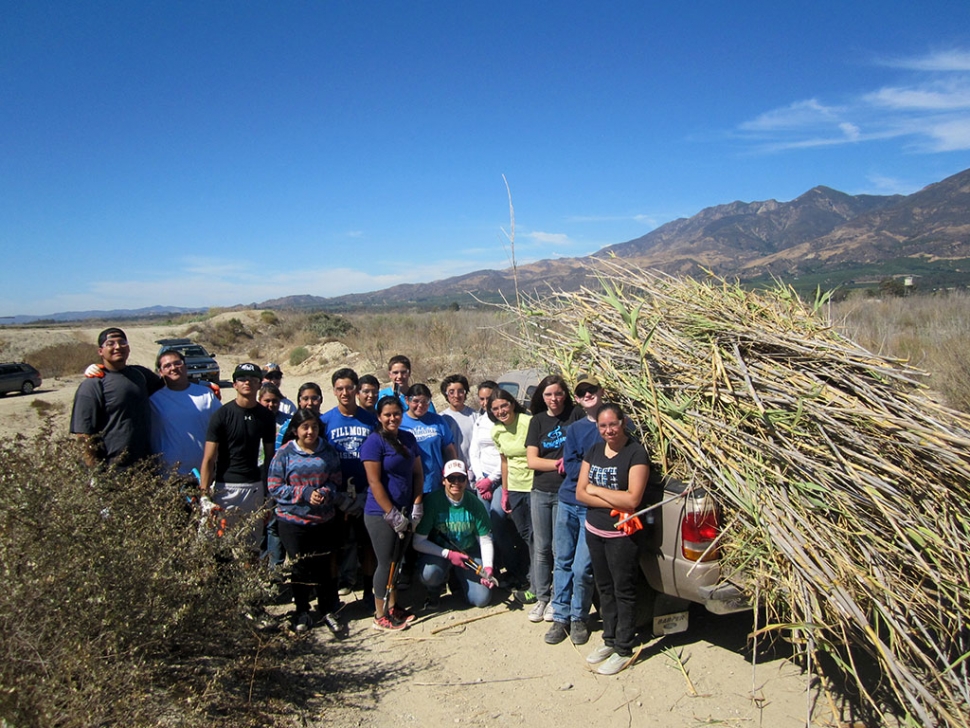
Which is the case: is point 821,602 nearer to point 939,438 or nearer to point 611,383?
point 939,438

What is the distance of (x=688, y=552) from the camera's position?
3334mm

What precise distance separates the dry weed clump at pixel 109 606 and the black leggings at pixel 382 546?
1.16 metres

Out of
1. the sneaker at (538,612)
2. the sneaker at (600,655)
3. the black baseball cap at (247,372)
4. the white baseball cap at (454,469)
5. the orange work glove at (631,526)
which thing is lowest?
the sneaker at (538,612)

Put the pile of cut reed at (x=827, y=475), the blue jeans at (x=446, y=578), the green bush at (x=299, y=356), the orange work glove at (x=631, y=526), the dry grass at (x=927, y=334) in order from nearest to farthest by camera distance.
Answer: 1. the pile of cut reed at (x=827, y=475)
2. the orange work glove at (x=631, y=526)
3. the blue jeans at (x=446, y=578)
4. the dry grass at (x=927, y=334)
5. the green bush at (x=299, y=356)

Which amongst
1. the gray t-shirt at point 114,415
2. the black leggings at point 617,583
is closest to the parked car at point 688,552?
the black leggings at point 617,583

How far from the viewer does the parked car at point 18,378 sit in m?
20.8

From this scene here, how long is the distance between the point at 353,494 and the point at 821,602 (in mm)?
3125

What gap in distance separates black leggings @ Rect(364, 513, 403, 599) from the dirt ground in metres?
0.32

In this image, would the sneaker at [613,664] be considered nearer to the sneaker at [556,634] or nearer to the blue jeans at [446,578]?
the sneaker at [556,634]

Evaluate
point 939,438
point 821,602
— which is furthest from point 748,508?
point 939,438

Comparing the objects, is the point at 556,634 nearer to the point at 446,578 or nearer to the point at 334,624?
the point at 446,578

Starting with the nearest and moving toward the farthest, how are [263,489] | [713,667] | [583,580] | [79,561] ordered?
[79,561] → [713,667] → [583,580] → [263,489]

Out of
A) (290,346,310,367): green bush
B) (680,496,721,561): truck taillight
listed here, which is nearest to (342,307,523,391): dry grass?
(290,346,310,367): green bush

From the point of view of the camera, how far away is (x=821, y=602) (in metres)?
2.92
